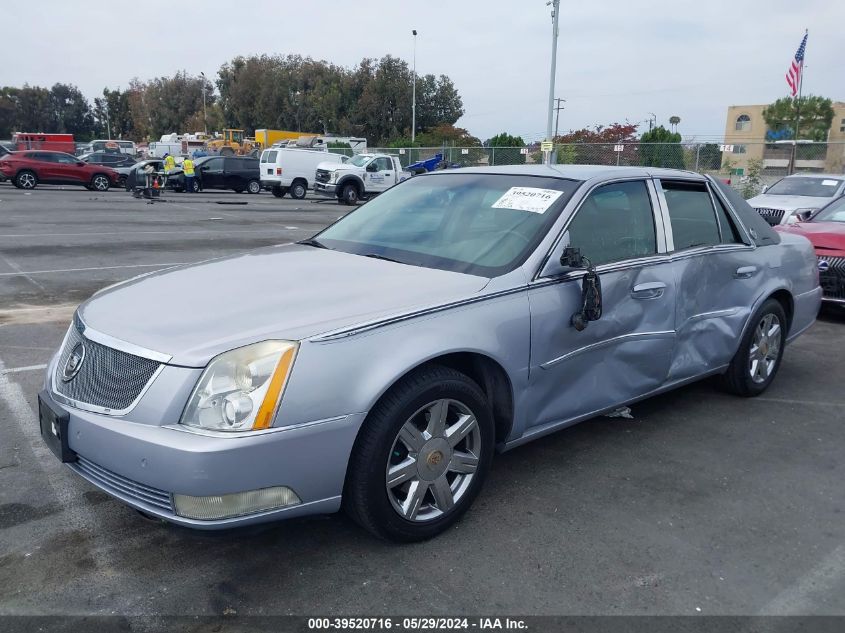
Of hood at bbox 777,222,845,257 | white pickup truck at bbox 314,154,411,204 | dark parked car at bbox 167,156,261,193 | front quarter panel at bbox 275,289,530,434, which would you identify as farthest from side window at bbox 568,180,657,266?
dark parked car at bbox 167,156,261,193

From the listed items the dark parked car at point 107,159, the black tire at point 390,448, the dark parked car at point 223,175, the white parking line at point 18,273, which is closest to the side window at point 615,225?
the black tire at point 390,448

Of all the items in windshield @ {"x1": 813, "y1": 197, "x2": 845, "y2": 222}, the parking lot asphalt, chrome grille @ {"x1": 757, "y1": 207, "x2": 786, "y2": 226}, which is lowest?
the parking lot asphalt

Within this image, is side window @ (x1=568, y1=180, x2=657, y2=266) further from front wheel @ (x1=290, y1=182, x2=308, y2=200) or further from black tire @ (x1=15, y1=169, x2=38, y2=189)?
black tire @ (x1=15, y1=169, x2=38, y2=189)

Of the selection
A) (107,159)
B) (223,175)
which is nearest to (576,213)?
(223,175)

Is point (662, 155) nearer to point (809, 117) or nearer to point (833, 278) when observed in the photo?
point (833, 278)

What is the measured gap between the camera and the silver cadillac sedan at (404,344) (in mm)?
2686

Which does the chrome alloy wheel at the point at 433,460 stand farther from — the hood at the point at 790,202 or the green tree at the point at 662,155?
the green tree at the point at 662,155

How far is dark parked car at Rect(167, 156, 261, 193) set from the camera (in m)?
28.9

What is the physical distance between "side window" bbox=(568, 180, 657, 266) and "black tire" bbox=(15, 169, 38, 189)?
28.1 metres

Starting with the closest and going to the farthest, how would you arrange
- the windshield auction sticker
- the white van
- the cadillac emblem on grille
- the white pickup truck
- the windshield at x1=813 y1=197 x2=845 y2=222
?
the cadillac emblem on grille, the windshield auction sticker, the windshield at x1=813 y1=197 x2=845 y2=222, the white pickup truck, the white van

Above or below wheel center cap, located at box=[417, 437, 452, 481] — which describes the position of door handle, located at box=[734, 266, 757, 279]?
above

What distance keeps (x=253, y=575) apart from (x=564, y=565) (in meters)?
1.30

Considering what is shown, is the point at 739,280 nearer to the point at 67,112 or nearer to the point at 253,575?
the point at 253,575

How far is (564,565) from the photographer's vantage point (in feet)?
10.1
